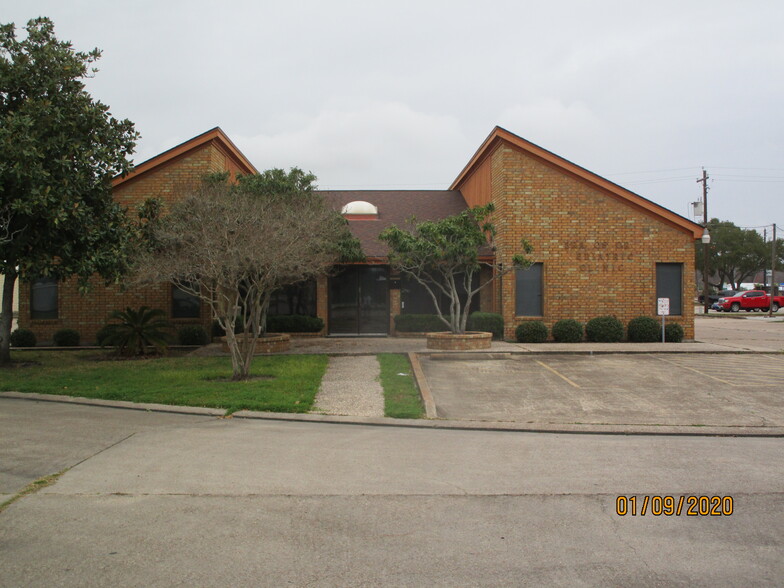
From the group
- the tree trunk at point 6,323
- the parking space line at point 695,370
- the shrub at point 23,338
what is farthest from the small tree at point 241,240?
the parking space line at point 695,370

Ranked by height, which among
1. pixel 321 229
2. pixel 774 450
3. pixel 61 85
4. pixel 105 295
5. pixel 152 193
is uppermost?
pixel 61 85

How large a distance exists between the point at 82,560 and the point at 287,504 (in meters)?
1.66

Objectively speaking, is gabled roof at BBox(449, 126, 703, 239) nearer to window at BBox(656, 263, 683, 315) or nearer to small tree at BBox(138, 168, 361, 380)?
window at BBox(656, 263, 683, 315)

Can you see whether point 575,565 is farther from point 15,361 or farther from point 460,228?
point 15,361

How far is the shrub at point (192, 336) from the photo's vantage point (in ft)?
63.2

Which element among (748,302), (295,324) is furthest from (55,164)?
(748,302)

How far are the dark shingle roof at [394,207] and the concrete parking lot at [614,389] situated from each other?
8.04 meters

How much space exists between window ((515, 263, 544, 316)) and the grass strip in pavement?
15683 millimetres

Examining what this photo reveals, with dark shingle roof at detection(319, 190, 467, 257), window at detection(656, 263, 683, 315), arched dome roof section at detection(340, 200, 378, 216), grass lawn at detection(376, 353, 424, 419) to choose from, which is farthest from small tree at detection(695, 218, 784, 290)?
grass lawn at detection(376, 353, 424, 419)

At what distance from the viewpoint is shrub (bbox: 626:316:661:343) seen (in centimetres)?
1953

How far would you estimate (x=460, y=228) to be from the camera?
1734 centimetres

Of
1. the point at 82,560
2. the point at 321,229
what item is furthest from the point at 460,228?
the point at 82,560

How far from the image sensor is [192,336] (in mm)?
19266

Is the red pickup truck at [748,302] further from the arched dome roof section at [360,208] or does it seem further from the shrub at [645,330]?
the arched dome roof section at [360,208]
